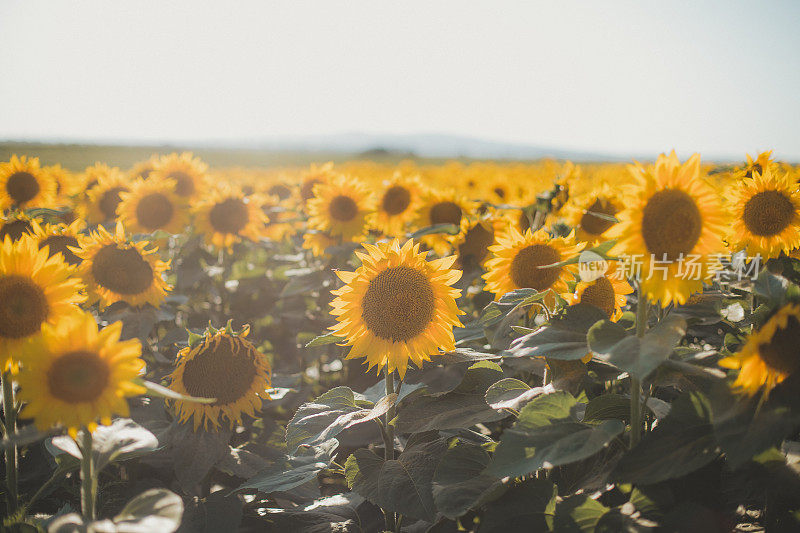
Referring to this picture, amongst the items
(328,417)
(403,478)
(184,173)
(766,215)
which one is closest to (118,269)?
(328,417)

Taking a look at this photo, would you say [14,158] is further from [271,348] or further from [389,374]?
[389,374]

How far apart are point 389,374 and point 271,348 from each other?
128 inches

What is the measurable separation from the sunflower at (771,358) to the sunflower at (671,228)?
25cm

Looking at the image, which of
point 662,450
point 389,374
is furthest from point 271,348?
point 662,450

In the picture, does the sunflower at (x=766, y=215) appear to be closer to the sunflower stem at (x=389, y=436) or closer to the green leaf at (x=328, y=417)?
the sunflower stem at (x=389, y=436)

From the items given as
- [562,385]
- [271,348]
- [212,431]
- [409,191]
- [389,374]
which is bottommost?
[271,348]

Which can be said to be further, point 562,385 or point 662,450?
point 562,385

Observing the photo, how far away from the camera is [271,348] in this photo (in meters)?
5.27

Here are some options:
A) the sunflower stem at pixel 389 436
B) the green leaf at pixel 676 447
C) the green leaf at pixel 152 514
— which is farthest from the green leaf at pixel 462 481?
the green leaf at pixel 152 514

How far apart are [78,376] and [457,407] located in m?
1.35

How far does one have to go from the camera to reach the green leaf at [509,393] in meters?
1.92

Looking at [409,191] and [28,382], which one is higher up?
[409,191]

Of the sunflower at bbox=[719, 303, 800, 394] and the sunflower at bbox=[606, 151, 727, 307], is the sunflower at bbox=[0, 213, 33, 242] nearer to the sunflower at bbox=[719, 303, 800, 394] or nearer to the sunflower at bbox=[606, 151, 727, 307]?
the sunflower at bbox=[606, 151, 727, 307]

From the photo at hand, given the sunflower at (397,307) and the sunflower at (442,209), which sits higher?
the sunflower at (442,209)
